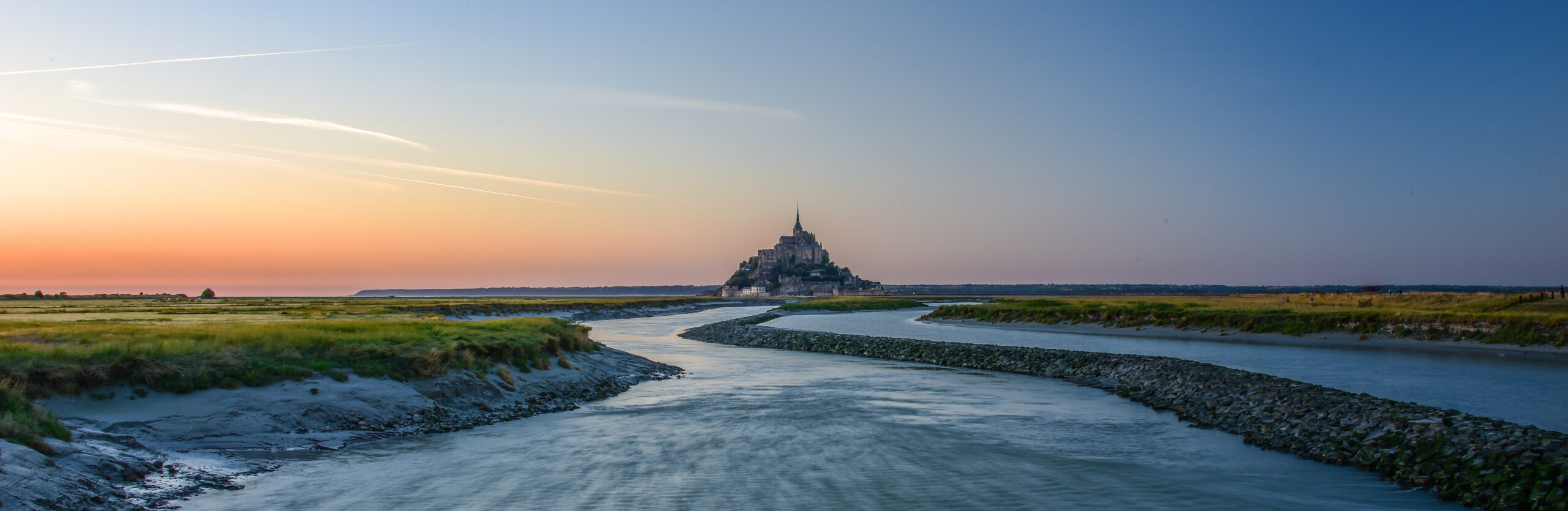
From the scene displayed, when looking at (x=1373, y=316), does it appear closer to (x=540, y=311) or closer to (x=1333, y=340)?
(x=1333, y=340)

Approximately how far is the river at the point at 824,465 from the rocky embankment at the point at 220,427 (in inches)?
31.9

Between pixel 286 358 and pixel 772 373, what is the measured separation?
1667 cm

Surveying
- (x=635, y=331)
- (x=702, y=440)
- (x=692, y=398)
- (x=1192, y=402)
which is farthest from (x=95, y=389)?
(x=635, y=331)

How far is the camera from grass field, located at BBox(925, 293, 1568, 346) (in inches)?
1382

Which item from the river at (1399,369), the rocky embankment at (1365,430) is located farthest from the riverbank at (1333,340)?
the rocky embankment at (1365,430)

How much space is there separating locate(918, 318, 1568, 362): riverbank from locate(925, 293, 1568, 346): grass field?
1.72ft

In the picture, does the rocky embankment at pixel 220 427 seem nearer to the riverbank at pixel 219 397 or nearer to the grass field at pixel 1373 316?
the riverbank at pixel 219 397

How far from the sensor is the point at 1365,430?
1393cm

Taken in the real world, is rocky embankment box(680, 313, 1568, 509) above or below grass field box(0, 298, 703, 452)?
below

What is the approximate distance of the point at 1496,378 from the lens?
23625 mm

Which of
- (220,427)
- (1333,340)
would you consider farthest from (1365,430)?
(1333,340)

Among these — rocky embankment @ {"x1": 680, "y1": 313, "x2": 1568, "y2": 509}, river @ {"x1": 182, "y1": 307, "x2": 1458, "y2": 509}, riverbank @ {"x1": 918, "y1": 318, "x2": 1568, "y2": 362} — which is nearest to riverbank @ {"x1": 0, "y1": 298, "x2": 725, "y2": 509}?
river @ {"x1": 182, "y1": 307, "x2": 1458, "y2": 509}

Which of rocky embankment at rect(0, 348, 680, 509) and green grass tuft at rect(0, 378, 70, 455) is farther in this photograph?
green grass tuft at rect(0, 378, 70, 455)

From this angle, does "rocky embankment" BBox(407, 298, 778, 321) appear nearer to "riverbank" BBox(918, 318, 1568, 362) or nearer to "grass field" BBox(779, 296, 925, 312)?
"grass field" BBox(779, 296, 925, 312)
